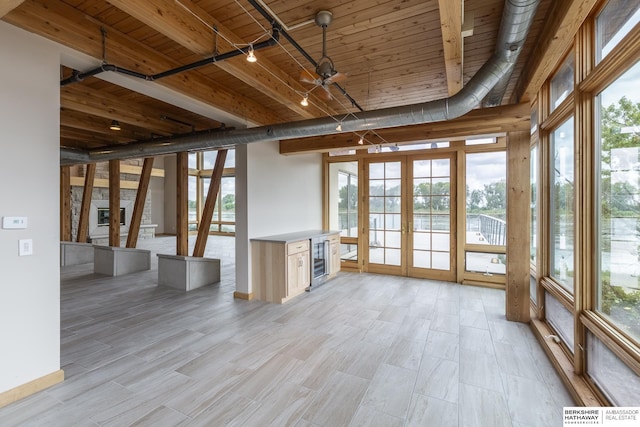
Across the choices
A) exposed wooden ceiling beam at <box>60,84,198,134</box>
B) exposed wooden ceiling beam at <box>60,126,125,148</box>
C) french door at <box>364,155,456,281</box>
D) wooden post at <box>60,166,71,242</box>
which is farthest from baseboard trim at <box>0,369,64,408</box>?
wooden post at <box>60,166,71,242</box>

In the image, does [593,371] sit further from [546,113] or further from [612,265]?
[546,113]

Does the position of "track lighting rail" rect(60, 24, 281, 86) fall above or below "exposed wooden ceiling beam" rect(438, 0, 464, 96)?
above

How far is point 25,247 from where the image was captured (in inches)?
88.8

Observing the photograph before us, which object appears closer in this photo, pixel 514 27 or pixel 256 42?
pixel 514 27

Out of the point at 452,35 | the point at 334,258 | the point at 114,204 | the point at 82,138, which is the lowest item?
the point at 334,258

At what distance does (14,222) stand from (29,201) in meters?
0.19

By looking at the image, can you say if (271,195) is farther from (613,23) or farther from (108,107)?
(613,23)

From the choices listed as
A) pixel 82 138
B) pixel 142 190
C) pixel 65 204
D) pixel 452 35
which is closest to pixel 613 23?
pixel 452 35

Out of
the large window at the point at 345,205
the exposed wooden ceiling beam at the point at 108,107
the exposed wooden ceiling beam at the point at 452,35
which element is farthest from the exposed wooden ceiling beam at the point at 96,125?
the exposed wooden ceiling beam at the point at 452,35

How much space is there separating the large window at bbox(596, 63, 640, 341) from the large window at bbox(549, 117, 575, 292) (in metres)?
0.79

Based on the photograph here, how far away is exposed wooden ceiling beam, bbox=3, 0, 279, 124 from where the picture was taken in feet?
7.22

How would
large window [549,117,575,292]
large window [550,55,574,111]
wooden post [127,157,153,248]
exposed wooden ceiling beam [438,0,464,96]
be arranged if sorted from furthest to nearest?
wooden post [127,157,153,248] → large window [549,117,575,292] → large window [550,55,574,111] → exposed wooden ceiling beam [438,0,464,96]

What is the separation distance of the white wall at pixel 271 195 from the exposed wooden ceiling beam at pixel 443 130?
52cm

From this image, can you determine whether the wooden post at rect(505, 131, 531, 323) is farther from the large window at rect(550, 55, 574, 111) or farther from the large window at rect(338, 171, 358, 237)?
the large window at rect(338, 171, 358, 237)
